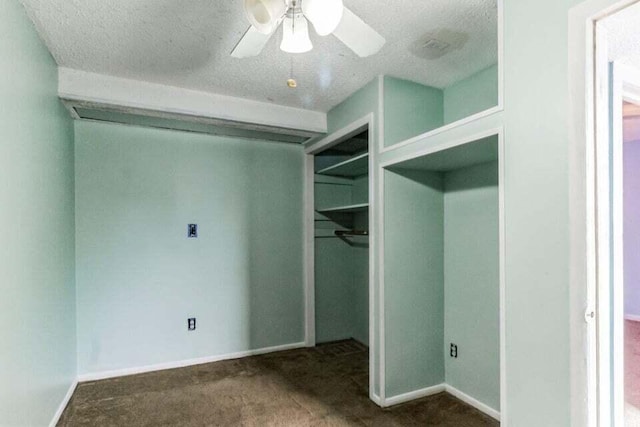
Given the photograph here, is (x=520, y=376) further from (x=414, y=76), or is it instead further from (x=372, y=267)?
(x=414, y=76)

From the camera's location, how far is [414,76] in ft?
8.02

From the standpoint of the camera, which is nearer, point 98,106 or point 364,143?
point 98,106

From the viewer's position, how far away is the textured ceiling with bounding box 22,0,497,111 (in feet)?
5.55

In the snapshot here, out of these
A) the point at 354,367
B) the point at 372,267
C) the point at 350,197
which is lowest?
the point at 354,367

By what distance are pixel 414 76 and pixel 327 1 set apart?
152 cm

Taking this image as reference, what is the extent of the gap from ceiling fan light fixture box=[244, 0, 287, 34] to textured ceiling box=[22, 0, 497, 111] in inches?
23.4

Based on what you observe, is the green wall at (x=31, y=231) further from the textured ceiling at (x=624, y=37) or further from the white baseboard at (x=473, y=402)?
the white baseboard at (x=473, y=402)

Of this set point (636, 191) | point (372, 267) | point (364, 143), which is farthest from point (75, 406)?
point (636, 191)

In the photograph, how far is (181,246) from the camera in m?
3.12

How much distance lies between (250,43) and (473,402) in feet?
8.66

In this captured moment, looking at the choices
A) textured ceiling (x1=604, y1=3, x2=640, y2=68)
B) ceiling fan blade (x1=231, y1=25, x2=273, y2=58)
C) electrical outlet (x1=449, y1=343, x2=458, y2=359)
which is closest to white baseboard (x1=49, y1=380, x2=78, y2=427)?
ceiling fan blade (x1=231, y1=25, x2=273, y2=58)

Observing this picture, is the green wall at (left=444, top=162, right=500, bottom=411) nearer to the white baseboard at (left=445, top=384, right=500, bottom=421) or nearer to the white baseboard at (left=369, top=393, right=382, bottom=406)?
the white baseboard at (left=445, top=384, right=500, bottom=421)

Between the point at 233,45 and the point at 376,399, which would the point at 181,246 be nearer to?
the point at 233,45

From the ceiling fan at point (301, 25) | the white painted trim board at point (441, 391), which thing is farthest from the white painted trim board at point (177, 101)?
the white painted trim board at point (441, 391)
